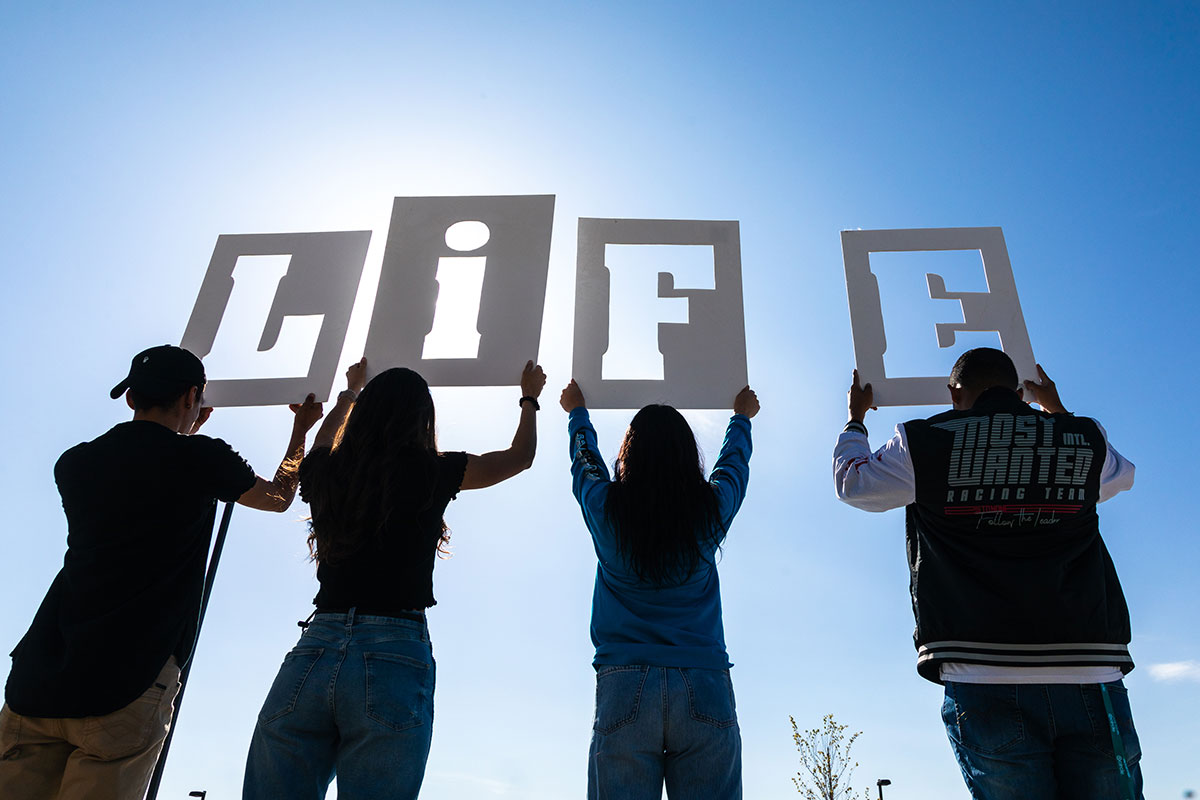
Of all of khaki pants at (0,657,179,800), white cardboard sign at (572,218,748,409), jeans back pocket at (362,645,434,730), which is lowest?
khaki pants at (0,657,179,800)

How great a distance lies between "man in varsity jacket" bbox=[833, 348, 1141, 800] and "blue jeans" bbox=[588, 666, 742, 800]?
2.63 feet

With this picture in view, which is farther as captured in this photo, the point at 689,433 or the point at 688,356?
the point at 688,356

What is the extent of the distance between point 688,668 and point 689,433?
3.10ft

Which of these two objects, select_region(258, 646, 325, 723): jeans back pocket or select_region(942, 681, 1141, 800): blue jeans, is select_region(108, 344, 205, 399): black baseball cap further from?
select_region(942, 681, 1141, 800): blue jeans

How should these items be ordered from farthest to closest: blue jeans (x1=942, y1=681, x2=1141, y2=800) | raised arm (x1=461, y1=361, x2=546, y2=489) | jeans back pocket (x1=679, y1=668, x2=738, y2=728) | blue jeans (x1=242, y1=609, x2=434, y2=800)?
raised arm (x1=461, y1=361, x2=546, y2=489) → jeans back pocket (x1=679, y1=668, x2=738, y2=728) → blue jeans (x1=942, y1=681, x2=1141, y2=800) → blue jeans (x1=242, y1=609, x2=434, y2=800)

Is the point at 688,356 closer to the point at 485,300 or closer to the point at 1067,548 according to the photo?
the point at 485,300

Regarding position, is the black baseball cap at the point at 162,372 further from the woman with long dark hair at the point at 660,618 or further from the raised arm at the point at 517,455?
the woman with long dark hair at the point at 660,618

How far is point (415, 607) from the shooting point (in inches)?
115

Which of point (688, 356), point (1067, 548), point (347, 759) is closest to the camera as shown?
point (347, 759)

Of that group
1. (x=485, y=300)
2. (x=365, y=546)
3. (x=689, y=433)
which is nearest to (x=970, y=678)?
(x=689, y=433)

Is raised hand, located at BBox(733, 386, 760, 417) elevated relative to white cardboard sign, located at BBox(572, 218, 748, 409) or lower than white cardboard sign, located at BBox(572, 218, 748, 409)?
lower

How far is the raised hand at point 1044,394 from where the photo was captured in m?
4.35

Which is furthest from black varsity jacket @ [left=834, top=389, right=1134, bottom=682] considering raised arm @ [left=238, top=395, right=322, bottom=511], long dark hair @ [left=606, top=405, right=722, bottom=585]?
raised arm @ [left=238, top=395, right=322, bottom=511]

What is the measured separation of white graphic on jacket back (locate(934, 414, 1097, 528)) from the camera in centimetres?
308
